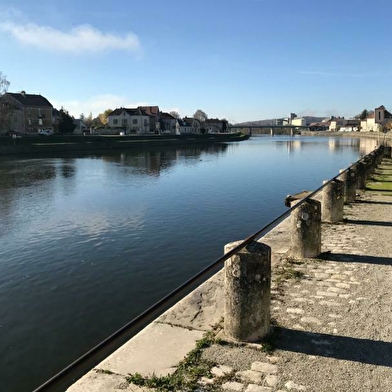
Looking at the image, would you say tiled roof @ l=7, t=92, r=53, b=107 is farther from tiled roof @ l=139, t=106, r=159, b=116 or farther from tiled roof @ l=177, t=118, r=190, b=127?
tiled roof @ l=177, t=118, r=190, b=127

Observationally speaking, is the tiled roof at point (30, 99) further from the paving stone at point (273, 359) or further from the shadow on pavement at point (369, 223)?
the paving stone at point (273, 359)

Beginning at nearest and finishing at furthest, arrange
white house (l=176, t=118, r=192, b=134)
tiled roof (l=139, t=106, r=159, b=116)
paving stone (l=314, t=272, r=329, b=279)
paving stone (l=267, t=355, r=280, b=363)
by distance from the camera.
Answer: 1. paving stone (l=267, t=355, r=280, b=363)
2. paving stone (l=314, t=272, r=329, b=279)
3. tiled roof (l=139, t=106, r=159, b=116)
4. white house (l=176, t=118, r=192, b=134)

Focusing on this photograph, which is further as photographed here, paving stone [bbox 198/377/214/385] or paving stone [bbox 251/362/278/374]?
paving stone [bbox 251/362/278/374]

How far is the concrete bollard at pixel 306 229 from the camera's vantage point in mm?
8320

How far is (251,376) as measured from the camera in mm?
4355

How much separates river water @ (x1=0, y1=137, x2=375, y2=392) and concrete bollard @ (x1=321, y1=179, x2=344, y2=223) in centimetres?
371

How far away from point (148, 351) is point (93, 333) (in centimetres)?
363

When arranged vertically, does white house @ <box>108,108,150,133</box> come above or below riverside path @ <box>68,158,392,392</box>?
above

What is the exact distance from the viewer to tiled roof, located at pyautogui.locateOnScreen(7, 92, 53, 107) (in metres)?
93.2

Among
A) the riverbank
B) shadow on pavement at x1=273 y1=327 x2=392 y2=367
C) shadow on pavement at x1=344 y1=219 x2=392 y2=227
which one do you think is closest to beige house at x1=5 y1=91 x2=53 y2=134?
the riverbank

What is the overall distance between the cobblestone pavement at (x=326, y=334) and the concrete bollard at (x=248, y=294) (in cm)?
23

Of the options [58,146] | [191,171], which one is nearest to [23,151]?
[58,146]

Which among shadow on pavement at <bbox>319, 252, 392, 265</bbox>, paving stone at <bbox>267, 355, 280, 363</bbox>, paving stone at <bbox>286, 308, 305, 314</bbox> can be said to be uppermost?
shadow on pavement at <bbox>319, 252, 392, 265</bbox>

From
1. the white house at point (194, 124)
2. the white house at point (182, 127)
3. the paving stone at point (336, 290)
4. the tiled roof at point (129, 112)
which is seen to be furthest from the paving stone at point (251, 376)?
the white house at point (194, 124)
